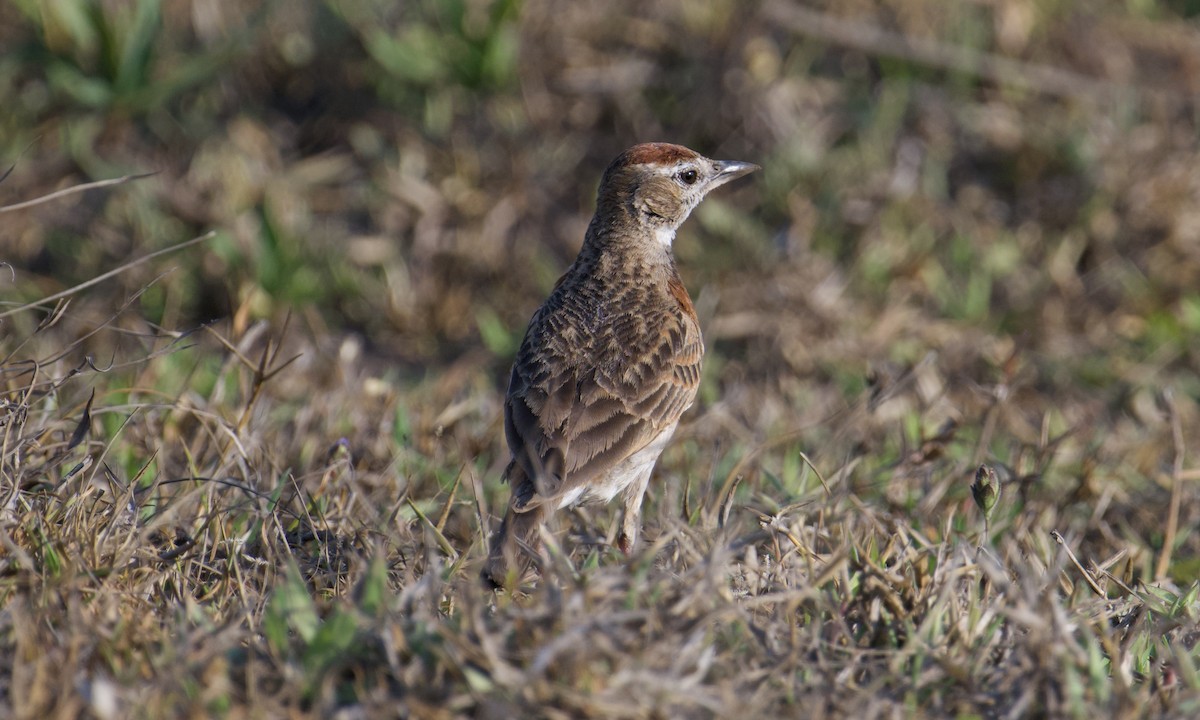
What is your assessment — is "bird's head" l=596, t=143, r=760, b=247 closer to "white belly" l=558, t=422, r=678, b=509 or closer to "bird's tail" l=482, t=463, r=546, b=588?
"white belly" l=558, t=422, r=678, b=509

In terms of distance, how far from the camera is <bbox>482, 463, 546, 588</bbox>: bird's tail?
139 inches

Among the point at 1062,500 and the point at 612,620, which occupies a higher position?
the point at 612,620

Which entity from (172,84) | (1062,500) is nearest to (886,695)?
(1062,500)

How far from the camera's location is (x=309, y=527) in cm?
405

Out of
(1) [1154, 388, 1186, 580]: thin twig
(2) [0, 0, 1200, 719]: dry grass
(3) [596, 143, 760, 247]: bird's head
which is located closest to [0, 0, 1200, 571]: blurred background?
(2) [0, 0, 1200, 719]: dry grass

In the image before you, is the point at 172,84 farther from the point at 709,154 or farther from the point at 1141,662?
the point at 1141,662

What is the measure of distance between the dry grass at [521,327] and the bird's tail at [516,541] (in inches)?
4.0

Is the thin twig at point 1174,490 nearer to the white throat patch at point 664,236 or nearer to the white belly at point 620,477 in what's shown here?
the white belly at point 620,477

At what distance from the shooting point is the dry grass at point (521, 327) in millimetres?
3096

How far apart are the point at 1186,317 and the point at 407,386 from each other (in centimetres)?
389

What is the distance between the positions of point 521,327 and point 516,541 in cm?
346

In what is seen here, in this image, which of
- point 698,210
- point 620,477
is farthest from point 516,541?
point 698,210

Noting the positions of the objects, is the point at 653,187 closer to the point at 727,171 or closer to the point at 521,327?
the point at 727,171

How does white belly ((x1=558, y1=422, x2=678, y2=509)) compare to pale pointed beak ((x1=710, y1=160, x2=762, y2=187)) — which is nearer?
white belly ((x1=558, y1=422, x2=678, y2=509))
